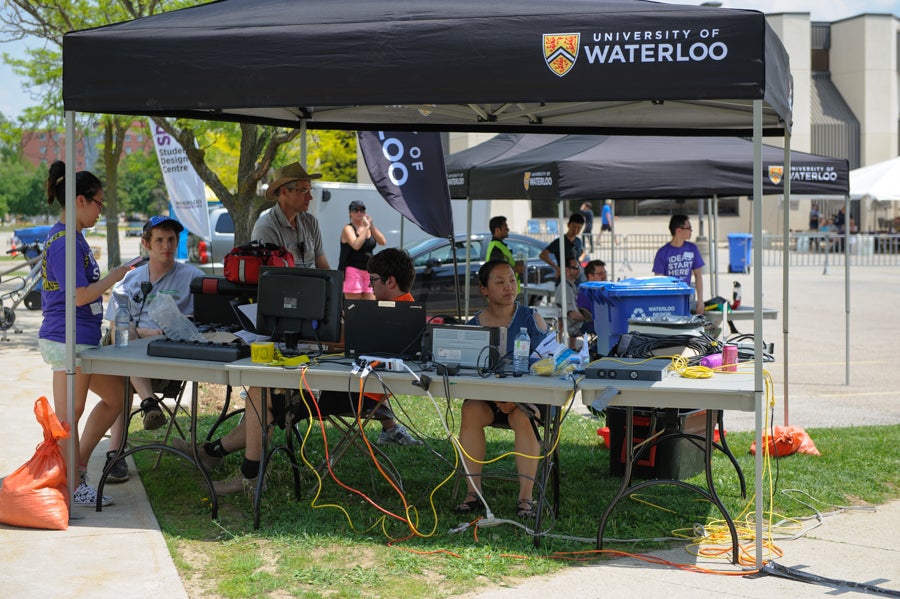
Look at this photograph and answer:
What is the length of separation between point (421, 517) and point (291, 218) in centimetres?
249

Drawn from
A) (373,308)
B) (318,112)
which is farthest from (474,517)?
(318,112)

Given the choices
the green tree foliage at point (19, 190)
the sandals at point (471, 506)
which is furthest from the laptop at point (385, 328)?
the green tree foliage at point (19, 190)

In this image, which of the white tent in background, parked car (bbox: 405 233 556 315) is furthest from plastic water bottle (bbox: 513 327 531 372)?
the white tent in background

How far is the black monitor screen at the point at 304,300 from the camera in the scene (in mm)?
5633

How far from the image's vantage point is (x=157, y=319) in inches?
229

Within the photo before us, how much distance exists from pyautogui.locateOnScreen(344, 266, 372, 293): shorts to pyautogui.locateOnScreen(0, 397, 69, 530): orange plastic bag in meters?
5.27

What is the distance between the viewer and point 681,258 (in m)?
10.6

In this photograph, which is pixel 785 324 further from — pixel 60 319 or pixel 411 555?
pixel 60 319

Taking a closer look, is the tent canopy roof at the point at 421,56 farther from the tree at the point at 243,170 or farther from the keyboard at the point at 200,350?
the tree at the point at 243,170

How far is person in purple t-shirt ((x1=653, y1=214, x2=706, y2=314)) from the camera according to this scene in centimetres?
1059

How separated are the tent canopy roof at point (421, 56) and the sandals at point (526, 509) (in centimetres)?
215

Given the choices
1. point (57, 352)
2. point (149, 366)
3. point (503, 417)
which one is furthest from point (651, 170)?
point (57, 352)

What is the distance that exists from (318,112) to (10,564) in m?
4.08

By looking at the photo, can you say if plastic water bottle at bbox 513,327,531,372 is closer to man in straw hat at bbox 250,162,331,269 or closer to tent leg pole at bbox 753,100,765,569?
tent leg pole at bbox 753,100,765,569
